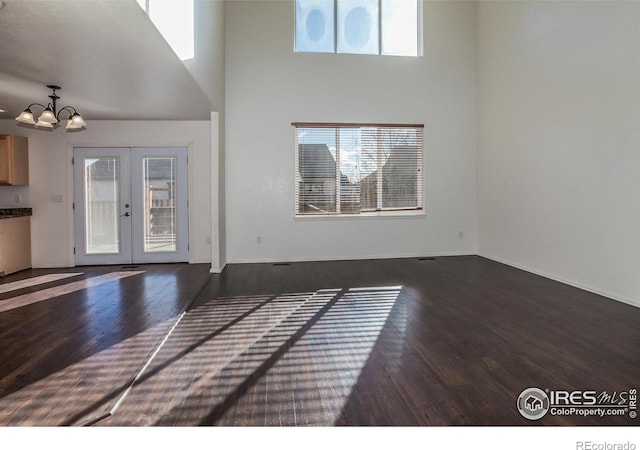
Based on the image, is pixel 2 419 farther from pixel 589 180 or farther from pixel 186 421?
pixel 589 180

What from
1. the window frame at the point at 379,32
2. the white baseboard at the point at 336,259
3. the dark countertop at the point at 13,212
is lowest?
the white baseboard at the point at 336,259

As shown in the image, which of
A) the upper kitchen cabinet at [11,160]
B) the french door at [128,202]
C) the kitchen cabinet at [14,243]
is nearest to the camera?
the kitchen cabinet at [14,243]

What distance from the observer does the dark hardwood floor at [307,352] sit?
2.24 meters

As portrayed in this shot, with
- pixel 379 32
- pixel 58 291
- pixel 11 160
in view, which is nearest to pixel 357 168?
pixel 379 32

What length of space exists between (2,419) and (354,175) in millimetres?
5950


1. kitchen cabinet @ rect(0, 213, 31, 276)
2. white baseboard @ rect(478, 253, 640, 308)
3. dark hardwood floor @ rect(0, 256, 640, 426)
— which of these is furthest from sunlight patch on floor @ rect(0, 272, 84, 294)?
white baseboard @ rect(478, 253, 640, 308)

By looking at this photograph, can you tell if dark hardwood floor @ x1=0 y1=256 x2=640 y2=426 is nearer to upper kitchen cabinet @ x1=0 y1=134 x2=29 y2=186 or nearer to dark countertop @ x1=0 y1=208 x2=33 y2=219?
dark countertop @ x1=0 y1=208 x2=33 y2=219

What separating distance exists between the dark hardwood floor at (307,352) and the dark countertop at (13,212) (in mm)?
1729

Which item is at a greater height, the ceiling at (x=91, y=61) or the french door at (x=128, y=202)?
the ceiling at (x=91, y=61)

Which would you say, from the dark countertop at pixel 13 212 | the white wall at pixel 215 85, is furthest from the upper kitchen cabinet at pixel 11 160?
the white wall at pixel 215 85

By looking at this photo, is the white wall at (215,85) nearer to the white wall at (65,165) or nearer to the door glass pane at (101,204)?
the white wall at (65,165)

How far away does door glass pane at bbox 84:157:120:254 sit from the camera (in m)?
6.79

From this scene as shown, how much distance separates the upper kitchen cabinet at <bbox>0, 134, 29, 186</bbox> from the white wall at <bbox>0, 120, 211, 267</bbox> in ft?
0.76

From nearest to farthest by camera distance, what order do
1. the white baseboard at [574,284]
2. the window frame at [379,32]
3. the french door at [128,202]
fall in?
the white baseboard at [574,284]
the french door at [128,202]
the window frame at [379,32]
